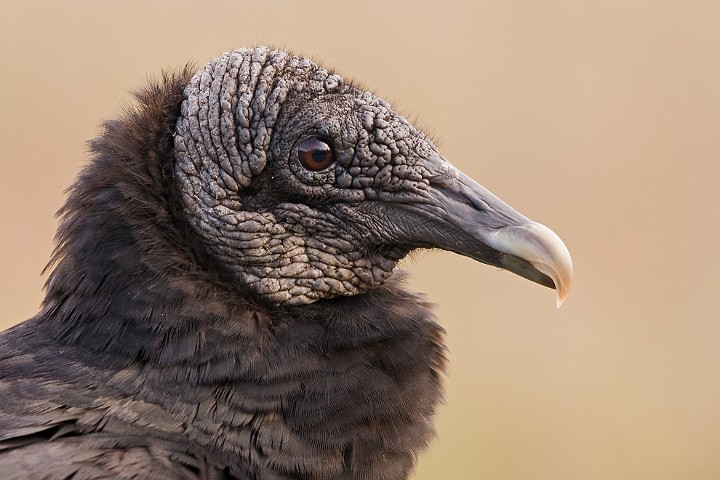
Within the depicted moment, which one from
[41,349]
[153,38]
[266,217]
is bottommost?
[41,349]

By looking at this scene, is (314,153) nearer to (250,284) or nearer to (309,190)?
(309,190)

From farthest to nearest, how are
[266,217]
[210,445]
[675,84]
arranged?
[675,84] < [266,217] < [210,445]

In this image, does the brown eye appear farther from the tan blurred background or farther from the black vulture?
the tan blurred background

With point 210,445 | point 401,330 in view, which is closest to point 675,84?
point 401,330

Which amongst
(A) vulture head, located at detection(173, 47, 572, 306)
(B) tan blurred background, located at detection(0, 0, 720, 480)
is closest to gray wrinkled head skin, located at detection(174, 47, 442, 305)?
(A) vulture head, located at detection(173, 47, 572, 306)

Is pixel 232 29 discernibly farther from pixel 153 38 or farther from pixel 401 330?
pixel 401 330

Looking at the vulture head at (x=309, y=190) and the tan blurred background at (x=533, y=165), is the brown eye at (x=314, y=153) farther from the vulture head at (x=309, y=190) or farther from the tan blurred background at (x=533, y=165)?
the tan blurred background at (x=533, y=165)
